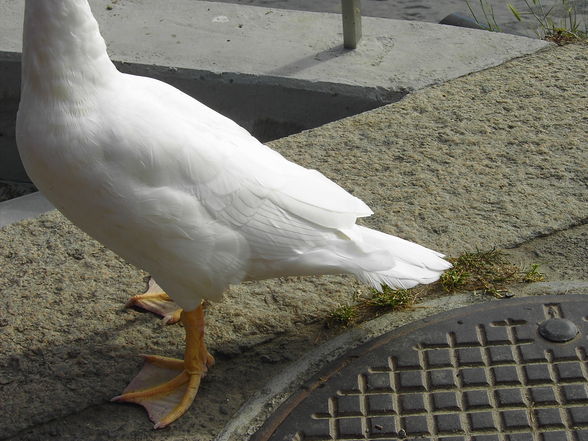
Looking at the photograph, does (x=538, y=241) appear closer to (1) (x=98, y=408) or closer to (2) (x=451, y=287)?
(2) (x=451, y=287)

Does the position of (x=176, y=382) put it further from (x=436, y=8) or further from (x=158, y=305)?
(x=436, y=8)

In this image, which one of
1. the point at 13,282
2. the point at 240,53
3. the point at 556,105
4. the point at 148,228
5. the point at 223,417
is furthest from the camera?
the point at 240,53

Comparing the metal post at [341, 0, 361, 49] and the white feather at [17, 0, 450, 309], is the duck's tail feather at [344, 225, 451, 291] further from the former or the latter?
the metal post at [341, 0, 361, 49]

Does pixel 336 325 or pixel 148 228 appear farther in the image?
pixel 336 325

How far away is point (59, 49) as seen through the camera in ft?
8.30

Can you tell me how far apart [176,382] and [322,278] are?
2.39 ft

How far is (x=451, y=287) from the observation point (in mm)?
3160

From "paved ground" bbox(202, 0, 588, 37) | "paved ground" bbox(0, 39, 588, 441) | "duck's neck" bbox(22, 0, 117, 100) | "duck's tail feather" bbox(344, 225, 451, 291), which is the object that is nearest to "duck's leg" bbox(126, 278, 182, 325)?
"paved ground" bbox(0, 39, 588, 441)

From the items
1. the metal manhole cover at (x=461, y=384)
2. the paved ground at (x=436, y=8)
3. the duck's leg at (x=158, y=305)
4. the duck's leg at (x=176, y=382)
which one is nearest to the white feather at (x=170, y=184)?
the duck's leg at (x=176, y=382)

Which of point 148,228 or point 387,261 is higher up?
point 148,228

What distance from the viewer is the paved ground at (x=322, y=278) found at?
2836 millimetres

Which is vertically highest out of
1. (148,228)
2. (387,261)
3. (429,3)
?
(148,228)

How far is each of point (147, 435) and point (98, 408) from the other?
0.22 meters

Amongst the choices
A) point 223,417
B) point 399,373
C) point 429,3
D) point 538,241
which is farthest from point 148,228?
point 429,3
